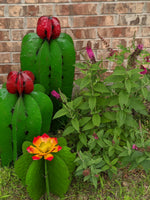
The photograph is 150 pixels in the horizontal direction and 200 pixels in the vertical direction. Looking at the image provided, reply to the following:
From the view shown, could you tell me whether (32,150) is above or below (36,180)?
above

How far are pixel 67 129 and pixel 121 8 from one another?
1.16 m

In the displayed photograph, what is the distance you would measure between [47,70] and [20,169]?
68 centimetres

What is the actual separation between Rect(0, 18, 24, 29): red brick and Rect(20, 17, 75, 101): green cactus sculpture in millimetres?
445

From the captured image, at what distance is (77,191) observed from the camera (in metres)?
1.58

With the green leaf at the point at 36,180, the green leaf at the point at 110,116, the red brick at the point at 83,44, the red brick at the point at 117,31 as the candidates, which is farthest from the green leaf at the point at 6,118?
the red brick at the point at 117,31

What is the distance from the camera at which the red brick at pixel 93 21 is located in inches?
85.6

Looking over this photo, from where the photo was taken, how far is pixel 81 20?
2.18 m

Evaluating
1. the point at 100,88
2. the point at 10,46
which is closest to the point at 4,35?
the point at 10,46

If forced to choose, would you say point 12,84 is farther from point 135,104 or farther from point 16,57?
point 16,57

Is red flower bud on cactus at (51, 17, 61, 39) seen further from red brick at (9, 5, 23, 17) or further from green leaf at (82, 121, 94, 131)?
green leaf at (82, 121, 94, 131)

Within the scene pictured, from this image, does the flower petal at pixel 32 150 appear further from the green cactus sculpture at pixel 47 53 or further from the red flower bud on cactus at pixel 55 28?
the red flower bud on cactus at pixel 55 28

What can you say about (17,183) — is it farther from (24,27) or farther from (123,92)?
(24,27)

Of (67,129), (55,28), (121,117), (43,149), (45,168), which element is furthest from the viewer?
(55,28)

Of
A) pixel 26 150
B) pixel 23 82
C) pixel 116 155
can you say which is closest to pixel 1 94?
pixel 23 82
